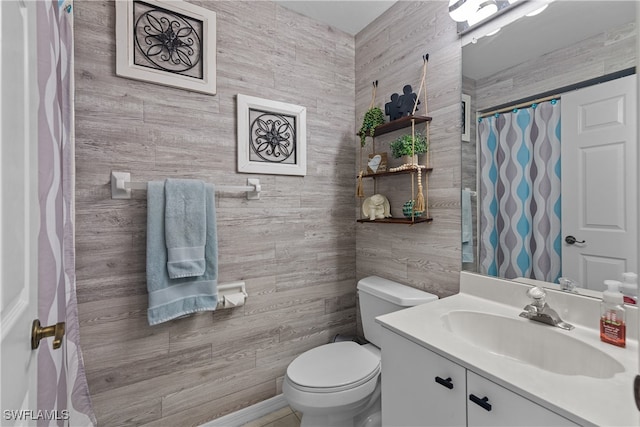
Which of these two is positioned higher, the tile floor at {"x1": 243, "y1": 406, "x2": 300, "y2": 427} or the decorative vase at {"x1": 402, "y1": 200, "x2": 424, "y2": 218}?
the decorative vase at {"x1": 402, "y1": 200, "x2": 424, "y2": 218}

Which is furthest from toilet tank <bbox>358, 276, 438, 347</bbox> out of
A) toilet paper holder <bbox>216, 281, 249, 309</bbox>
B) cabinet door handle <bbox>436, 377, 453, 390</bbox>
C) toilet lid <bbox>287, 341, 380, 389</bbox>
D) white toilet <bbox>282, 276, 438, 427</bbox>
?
toilet paper holder <bbox>216, 281, 249, 309</bbox>

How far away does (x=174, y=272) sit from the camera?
1376 millimetres

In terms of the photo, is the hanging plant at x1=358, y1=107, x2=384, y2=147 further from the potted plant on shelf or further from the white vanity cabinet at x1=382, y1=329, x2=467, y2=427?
the white vanity cabinet at x1=382, y1=329, x2=467, y2=427

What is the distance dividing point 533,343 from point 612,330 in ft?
0.72

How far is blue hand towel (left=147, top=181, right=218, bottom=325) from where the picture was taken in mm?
1350

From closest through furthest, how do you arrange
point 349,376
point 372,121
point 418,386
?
point 418,386 < point 349,376 < point 372,121

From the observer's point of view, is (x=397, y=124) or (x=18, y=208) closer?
(x=18, y=208)

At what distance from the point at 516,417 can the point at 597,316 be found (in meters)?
0.56

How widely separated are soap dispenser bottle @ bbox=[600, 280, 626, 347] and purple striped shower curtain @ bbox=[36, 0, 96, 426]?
5.18 feet

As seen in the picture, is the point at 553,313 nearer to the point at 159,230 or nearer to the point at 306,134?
the point at 306,134

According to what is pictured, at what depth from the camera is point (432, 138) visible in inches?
60.6

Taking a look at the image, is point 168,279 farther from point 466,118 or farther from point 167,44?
point 466,118

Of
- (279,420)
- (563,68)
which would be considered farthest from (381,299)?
(563,68)

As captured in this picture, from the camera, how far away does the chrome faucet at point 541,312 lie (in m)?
1.02
